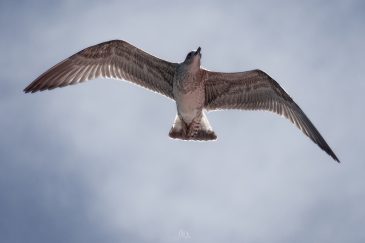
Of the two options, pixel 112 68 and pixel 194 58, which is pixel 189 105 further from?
pixel 112 68

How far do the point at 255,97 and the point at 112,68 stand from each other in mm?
2786

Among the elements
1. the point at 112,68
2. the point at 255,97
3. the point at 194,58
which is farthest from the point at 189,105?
the point at 112,68

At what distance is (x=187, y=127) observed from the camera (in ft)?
36.6

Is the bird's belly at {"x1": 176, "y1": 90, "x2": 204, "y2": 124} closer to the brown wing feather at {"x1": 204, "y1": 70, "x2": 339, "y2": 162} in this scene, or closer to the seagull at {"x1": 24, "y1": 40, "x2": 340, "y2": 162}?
the seagull at {"x1": 24, "y1": 40, "x2": 340, "y2": 162}

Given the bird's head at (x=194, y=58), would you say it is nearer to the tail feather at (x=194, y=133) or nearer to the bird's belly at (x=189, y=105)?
the bird's belly at (x=189, y=105)

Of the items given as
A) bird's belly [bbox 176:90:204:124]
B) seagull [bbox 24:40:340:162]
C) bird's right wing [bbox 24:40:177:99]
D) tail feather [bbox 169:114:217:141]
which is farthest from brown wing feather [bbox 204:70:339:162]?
bird's right wing [bbox 24:40:177:99]

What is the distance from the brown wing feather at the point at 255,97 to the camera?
36.8 feet

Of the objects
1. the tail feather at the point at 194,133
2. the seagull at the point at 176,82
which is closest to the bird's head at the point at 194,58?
the seagull at the point at 176,82

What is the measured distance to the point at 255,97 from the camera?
37.6 ft

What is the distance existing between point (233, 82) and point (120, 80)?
7.07ft

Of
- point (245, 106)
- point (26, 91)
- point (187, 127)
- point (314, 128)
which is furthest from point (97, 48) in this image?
point (314, 128)

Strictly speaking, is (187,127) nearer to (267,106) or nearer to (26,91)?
(267,106)

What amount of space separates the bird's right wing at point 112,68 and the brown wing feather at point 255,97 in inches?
33.3

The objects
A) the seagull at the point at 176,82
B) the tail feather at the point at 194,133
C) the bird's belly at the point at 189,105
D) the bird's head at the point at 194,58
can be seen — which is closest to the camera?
the bird's head at the point at 194,58
